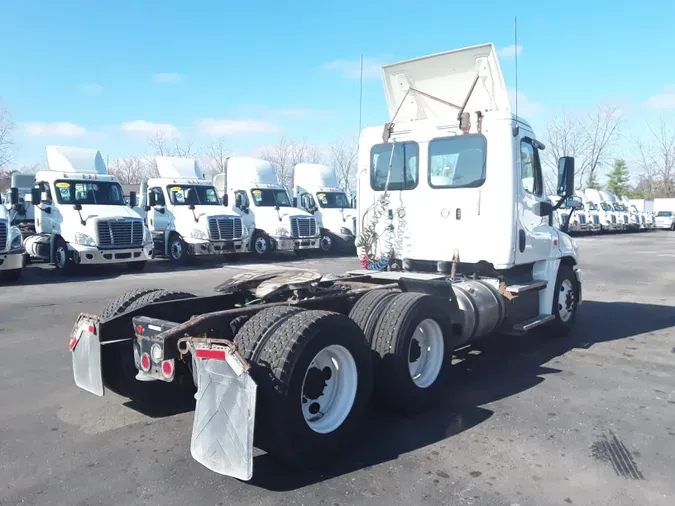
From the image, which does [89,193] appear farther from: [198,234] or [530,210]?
[530,210]

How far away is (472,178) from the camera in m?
6.87

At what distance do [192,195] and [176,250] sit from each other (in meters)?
1.99

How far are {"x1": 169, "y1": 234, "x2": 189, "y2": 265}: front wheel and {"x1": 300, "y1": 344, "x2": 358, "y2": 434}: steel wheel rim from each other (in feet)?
48.0

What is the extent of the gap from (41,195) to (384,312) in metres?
13.7

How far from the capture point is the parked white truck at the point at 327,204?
2278cm

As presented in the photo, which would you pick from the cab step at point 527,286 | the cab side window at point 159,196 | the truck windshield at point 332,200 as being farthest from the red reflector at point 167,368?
the truck windshield at point 332,200

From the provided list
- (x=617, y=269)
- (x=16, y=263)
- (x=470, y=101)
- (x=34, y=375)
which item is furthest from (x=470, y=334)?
(x=617, y=269)

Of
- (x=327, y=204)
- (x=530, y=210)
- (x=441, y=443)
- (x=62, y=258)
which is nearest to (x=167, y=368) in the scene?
(x=441, y=443)

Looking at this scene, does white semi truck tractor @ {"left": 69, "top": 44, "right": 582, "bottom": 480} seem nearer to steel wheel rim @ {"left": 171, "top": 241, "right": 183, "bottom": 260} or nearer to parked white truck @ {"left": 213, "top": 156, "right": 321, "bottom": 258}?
steel wheel rim @ {"left": 171, "top": 241, "right": 183, "bottom": 260}

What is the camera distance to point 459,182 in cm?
697

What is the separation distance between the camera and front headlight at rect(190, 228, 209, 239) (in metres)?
17.9

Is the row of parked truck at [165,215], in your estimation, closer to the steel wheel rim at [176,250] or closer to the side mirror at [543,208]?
the steel wheel rim at [176,250]

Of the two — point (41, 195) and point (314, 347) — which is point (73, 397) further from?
point (41, 195)

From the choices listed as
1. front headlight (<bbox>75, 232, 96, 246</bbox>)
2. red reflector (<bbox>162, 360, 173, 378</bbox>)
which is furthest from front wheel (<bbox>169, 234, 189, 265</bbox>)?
red reflector (<bbox>162, 360, 173, 378</bbox>)
